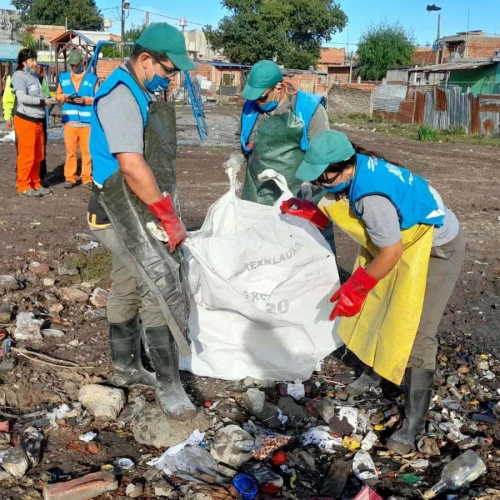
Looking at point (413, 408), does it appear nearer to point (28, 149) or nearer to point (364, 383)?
point (364, 383)

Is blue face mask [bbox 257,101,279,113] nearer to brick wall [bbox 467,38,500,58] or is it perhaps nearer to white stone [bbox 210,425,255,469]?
white stone [bbox 210,425,255,469]

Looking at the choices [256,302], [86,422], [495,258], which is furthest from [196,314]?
[495,258]

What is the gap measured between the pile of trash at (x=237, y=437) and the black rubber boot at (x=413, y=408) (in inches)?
2.1

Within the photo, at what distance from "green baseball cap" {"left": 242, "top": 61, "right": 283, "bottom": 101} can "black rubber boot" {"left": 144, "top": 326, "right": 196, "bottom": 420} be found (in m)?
1.46

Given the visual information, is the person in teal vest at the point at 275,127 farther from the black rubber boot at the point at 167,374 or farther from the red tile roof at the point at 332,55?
the red tile roof at the point at 332,55

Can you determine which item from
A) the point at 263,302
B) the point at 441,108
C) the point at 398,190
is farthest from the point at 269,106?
the point at 441,108

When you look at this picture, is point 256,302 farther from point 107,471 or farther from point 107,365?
point 107,471

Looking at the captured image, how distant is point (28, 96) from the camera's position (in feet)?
23.5

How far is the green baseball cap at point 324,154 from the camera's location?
233cm

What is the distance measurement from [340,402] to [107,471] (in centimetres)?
122

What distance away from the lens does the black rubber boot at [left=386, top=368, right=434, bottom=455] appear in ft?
8.96

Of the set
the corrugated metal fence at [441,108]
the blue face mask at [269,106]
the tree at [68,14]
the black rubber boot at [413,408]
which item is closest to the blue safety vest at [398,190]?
the black rubber boot at [413,408]

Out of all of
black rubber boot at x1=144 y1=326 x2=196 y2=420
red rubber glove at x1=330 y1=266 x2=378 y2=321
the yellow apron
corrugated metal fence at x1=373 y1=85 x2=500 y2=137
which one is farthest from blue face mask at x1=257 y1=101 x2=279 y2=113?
corrugated metal fence at x1=373 y1=85 x2=500 y2=137

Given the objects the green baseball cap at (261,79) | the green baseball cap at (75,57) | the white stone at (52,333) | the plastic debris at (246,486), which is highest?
the green baseball cap at (75,57)
